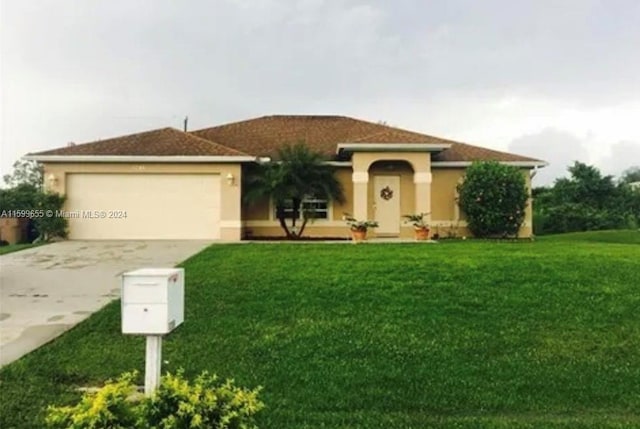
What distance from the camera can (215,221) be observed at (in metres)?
18.3

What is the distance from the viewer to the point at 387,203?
20.1 metres

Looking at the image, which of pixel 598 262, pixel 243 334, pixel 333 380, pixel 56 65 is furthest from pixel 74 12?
pixel 598 262

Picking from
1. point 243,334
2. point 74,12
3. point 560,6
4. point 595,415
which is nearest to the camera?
point 595,415

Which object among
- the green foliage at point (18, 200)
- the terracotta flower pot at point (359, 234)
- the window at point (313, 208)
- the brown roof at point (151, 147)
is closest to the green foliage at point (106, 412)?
the terracotta flower pot at point (359, 234)

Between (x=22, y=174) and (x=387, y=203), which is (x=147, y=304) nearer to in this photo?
(x=387, y=203)

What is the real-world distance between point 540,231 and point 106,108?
19943 millimetres

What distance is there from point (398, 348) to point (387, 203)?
46.5 feet

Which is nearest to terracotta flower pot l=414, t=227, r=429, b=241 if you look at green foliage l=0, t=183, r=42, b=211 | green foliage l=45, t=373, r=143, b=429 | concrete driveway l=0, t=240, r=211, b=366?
concrete driveway l=0, t=240, r=211, b=366

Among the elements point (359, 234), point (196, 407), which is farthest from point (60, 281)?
point (359, 234)

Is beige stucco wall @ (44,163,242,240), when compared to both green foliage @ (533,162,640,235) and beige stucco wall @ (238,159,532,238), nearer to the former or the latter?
beige stucco wall @ (238,159,532,238)

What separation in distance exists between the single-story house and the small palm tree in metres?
0.55

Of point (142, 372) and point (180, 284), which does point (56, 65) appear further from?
point (180, 284)

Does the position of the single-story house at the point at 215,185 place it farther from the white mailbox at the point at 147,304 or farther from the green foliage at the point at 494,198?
the white mailbox at the point at 147,304

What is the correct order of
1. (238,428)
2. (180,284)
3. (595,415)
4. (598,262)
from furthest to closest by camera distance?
1. (598,262)
2. (595,415)
3. (180,284)
4. (238,428)
